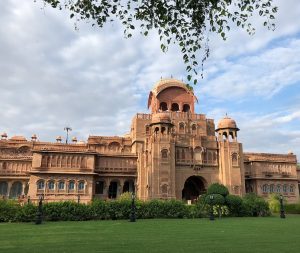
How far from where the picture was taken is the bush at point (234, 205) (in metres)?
27.3

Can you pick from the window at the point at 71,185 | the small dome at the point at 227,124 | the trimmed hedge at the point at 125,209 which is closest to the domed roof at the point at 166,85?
the small dome at the point at 227,124

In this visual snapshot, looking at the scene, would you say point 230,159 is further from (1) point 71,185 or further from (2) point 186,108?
(1) point 71,185

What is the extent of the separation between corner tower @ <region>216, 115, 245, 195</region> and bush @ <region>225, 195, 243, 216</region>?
1169 cm

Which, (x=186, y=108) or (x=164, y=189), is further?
(x=186, y=108)

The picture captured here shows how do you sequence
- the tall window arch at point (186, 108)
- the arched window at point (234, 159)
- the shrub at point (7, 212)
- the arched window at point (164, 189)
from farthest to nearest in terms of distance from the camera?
the tall window arch at point (186, 108)
the arched window at point (234, 159)
the arched window at point (164, 189)
the shrub at point (7, 212)

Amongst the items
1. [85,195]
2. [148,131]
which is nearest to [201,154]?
[148,131]

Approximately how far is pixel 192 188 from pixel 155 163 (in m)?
9.83

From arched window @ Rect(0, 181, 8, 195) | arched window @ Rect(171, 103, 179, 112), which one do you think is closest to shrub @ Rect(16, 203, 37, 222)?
arched window @ Rect(0, 181, 8, 195)

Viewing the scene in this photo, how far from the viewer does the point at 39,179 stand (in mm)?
37344

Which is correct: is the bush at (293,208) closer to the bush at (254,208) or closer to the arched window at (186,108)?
the bush at (254,208)

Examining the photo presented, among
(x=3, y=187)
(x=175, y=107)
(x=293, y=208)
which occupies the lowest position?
(x=293, y=208)

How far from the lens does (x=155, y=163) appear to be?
3722 cm

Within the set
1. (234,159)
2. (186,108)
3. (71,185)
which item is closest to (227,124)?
(234,159)

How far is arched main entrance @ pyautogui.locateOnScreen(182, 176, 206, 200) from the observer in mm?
42938
